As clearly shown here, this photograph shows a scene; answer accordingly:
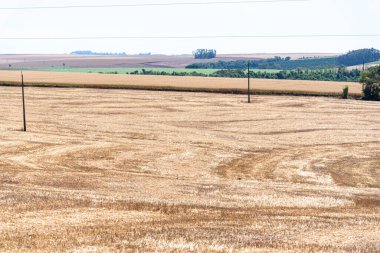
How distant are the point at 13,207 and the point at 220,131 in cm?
5232

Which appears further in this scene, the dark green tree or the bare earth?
the dark green tree

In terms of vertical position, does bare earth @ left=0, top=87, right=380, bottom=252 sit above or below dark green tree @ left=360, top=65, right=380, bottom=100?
below

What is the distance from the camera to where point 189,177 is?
5162 centimetres

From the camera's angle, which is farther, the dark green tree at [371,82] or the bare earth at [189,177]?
the dark green tree at [371,82]

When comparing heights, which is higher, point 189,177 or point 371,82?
point 371,82

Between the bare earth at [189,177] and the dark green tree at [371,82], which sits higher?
the dark green tree at [371,82]

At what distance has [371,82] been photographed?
432 ft

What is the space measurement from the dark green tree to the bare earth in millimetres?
17164

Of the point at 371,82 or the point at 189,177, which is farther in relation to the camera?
the point at 371,82

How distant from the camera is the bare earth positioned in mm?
27266

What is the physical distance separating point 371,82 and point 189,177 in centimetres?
9017

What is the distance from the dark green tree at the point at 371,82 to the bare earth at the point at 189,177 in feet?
56.3

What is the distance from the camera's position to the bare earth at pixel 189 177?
27.3m

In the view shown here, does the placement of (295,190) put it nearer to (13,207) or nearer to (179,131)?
(13,207)
